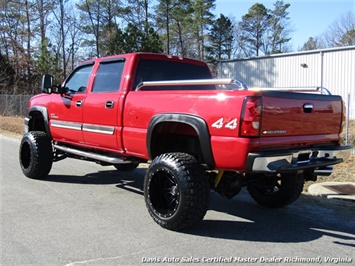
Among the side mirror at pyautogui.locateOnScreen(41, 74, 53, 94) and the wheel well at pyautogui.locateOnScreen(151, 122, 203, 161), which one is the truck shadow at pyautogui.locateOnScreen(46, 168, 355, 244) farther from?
the side mirror at pyautogui.locateOnScreen(41, 74, 53, 94)

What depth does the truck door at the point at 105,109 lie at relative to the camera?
540cm

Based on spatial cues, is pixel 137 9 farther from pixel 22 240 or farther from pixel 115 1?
pixel 22 240

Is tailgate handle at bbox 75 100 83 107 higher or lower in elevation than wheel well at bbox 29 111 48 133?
higher

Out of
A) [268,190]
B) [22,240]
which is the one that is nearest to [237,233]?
[268,190]

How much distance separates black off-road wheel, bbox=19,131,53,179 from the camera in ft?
22.7

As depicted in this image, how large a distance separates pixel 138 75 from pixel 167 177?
1702 mm

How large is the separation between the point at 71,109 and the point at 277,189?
3540 millimetres

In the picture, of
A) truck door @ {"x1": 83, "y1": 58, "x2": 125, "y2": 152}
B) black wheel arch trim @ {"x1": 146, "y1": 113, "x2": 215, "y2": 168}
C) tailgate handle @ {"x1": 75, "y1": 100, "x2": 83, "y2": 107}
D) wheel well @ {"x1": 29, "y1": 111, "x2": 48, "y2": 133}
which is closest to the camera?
black wheel arch trim @ {"x1": 146, "y1": 113, "x2": 215, "y2": 168}

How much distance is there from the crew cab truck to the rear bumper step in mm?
10

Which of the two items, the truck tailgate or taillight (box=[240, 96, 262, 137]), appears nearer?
taillight (box=[240, 96, 262, 137])

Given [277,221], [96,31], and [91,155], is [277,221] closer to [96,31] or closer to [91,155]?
[91,155]

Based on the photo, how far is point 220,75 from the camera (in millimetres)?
30219

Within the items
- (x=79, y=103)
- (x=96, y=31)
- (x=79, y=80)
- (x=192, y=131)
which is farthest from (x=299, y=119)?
(x=96, y=31)

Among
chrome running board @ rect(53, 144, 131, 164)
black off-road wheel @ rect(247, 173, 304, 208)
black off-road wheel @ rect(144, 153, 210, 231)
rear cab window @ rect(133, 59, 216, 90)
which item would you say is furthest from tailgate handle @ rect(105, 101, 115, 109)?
black off-road wheel @ rect(247, 173, 304, 208)
